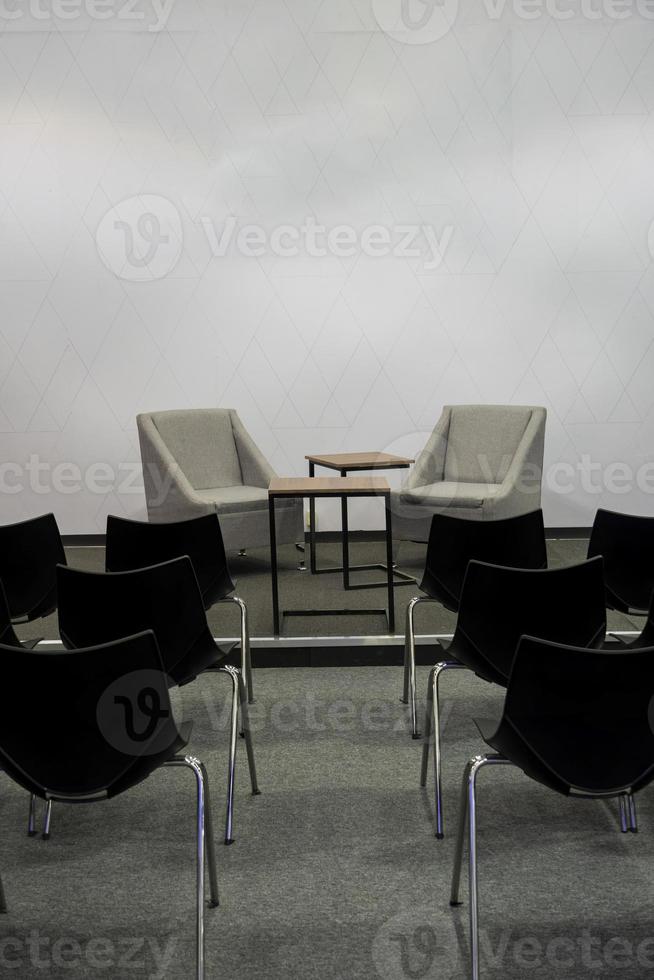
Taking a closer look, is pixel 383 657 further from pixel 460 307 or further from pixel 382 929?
pixel 460 307

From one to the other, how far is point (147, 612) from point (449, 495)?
2890 mm

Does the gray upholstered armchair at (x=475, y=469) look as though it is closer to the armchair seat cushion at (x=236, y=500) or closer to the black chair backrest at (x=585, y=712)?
the armchair seat cushion at (x=236, y=500)

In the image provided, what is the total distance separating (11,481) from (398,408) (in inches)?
112

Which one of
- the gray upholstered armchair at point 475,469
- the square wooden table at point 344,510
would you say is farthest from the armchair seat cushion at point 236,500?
the gray upholstered armchair at point 475,469

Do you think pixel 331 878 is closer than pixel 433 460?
Yes

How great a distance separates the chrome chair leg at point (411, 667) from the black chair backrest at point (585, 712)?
1382mm

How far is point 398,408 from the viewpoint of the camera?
657 cm

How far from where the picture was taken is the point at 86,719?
1.90m

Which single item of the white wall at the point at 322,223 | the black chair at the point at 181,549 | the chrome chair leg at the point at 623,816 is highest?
the white wall at the point at 322,223

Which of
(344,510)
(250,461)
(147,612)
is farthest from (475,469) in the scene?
(147,612)

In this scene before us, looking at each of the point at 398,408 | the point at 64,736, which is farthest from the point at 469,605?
the point at 398,408

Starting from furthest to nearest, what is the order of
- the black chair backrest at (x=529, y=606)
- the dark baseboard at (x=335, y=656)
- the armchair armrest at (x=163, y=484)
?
the armchair armrest at (x=163, y=484) < the dark baseboard at (x=335, y=656) < the black chair backrest at (x=529, y=606)

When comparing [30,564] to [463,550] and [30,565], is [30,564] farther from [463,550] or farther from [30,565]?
[463,550]

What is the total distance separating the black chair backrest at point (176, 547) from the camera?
3.42 meters
